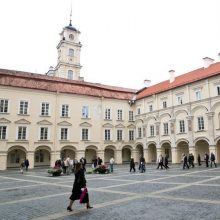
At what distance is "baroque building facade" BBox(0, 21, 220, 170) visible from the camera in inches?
1264

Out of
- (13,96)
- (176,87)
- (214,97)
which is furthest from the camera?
(176,87)

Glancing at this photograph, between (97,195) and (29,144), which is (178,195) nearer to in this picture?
(97,195)

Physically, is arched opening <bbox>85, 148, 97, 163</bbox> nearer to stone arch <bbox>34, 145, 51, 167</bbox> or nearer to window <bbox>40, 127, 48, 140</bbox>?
stone arch <bbox>34, 145, 51, 167</bbox>

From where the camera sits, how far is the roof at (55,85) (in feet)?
111

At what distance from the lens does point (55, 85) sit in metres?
37.1

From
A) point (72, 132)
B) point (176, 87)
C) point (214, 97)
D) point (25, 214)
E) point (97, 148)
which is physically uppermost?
point (176, 87)

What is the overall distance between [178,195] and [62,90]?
29306 mm

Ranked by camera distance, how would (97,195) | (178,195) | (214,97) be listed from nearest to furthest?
(178,195)
(97,195)
(214,97)

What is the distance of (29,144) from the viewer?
33.3m

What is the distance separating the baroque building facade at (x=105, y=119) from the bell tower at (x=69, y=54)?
16783 mm

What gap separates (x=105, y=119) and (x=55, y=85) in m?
9.96

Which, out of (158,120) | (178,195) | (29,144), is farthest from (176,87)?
(178,195)

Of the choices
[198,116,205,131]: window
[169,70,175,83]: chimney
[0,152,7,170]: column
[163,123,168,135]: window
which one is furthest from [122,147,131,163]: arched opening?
[0,152,7,170]: column

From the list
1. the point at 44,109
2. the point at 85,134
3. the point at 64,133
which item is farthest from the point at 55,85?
→ the point at 85,134
